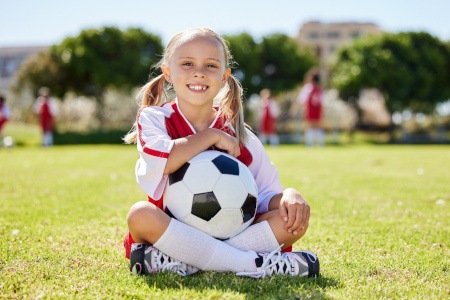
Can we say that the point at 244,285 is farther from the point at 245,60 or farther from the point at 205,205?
the point at 245,60

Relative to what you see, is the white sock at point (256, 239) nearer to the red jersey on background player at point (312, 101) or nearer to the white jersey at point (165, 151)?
the white jersey at point (165, 151)

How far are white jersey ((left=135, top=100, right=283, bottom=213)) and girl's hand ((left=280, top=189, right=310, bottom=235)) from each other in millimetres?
318

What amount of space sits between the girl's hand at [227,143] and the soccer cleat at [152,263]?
714 mm

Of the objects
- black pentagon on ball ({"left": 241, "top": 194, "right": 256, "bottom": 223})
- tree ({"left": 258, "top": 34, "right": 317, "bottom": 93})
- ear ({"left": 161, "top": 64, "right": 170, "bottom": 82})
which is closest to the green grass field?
black pentagon on ball ({"left": 241, "top": 194, "right": 256, "bottom": 223})

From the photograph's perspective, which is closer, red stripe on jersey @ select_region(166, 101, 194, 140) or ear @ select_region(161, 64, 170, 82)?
red stripe on jersey @ select_region(166, 101, 194, 140)

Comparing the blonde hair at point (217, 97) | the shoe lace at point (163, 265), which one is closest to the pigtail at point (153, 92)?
the blonde hair at point (217, 97)

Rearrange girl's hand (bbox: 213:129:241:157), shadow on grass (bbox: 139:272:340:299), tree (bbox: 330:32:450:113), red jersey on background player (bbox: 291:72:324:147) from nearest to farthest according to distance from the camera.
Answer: shadow on grass (bbox: 139:272:340:299), girl's hand (bbox: 213:129:241:157), red jersey on background player (bbox: 291:72:324:147), tree (bbox: 330:32:450:113)

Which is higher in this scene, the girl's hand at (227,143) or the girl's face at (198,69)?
the girl's face at (198,69)

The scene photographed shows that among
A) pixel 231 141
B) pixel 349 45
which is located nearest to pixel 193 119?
pixel 231 141

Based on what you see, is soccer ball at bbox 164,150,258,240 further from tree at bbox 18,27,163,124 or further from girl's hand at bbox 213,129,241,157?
tree at bbox 18,27,163,124

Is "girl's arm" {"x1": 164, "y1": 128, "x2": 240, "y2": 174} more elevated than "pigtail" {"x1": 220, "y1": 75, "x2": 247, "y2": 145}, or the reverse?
"pigtail" {"x1": 220, "y1": 75, "x2": 247, "y2": 145}

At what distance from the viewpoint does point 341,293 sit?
2.50 metres

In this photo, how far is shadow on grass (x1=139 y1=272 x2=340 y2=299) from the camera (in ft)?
8.05

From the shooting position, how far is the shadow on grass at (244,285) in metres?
2.46
